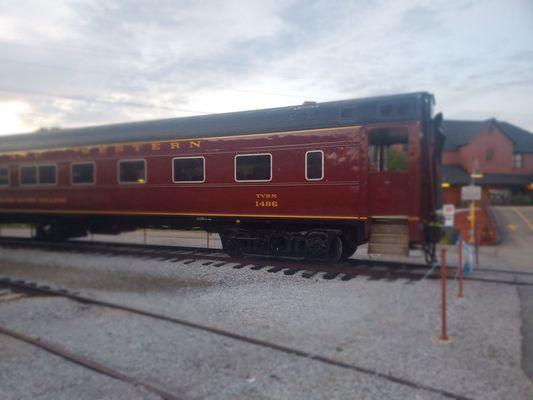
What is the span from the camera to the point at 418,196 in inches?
213

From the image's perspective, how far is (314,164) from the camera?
19.2 ft

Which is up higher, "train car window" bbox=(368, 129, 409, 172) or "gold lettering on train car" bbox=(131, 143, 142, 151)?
"gold lettering on train car" bbox=(131, 143, 142, 151)

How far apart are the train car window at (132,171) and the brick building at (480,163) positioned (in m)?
4.95

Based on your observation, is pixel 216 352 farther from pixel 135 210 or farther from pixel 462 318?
pixel 135 210

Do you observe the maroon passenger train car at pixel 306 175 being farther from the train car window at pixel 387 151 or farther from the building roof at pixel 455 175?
the building roof at pixel 455 175

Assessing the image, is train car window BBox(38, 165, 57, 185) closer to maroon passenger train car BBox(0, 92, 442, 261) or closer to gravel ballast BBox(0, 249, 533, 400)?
maroon passenger train car BBox(0, 92, 442, 261)

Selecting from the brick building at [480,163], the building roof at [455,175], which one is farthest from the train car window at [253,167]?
the building roof at [455,175]

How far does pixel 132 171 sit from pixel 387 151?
4.00m

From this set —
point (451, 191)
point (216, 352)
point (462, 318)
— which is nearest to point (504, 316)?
point (462, 318)

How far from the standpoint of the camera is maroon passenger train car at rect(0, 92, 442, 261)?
16.4 ft

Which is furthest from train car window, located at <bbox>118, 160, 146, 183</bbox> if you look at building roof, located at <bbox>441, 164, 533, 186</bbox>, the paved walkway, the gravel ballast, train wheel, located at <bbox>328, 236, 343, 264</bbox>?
the gravel ballast

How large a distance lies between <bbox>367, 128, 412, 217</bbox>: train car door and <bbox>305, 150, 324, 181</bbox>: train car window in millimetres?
649

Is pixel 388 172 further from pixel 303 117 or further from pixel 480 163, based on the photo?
pixel 480 163

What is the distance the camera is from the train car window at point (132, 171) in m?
6.60
